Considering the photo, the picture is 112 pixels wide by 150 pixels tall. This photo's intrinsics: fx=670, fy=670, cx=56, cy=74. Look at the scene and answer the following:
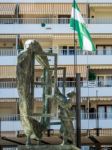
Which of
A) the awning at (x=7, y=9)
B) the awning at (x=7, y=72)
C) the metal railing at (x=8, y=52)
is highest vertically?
the awning at (x=7, y=9)

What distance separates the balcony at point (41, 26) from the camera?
180 ft

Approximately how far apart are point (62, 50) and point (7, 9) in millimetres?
5885

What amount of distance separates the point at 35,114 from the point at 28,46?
1868mm

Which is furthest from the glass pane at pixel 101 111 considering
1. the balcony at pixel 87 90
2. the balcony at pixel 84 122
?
the balcony at pixel 87 90

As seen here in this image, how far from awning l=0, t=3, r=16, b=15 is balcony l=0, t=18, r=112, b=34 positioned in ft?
2.40

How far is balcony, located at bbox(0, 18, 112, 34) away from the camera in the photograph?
2165 inches

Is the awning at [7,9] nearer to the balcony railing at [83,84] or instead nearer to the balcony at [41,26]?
the balcony at [41,26]

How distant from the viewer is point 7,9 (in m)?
56.2

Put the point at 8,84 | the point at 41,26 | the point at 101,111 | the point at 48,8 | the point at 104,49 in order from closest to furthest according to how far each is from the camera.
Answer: the point at 8,84 → the point at 101,111 → the point at 41,26 → the point at 104,49 → the point at 48,8

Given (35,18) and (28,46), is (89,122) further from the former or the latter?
(28,46)

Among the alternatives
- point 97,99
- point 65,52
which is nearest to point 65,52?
point 65,52

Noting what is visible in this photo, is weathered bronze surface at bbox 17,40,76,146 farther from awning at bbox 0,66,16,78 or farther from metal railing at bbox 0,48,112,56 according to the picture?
awning at bbox 0,66,16,78

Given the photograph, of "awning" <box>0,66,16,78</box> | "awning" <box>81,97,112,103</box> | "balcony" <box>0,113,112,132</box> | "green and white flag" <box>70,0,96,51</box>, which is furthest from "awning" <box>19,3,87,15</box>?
"green and white flag" <box>70,0,96,51</box>

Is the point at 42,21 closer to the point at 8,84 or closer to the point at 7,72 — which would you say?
the point at 7,72
